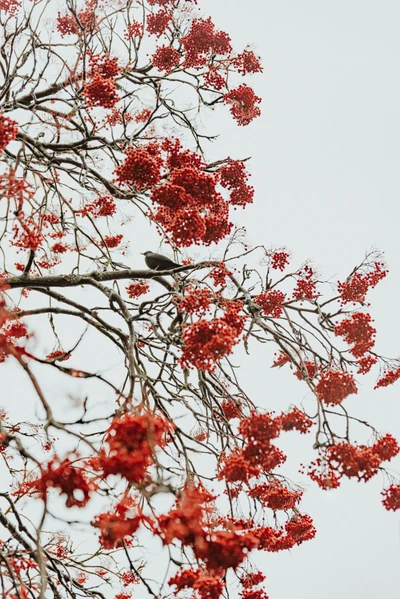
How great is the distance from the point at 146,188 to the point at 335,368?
1462 mm

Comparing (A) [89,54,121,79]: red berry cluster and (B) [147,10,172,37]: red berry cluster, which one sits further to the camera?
(B) [147,10,172,37]: red berry cluster

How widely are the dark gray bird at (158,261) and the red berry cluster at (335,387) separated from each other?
1.33 metres

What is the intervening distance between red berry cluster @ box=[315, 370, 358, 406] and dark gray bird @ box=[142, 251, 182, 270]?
133cm

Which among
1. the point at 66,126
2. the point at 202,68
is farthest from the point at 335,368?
the point at 202,68

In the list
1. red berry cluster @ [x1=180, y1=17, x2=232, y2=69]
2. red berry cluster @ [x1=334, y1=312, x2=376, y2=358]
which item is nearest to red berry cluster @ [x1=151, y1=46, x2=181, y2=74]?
red berry cluster @ [x1=180, y1=17, x2=232, y2=69]

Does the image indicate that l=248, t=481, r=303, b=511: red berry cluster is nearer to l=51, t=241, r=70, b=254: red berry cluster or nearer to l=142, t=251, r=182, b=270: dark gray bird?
l=142, t=251, r=182, b=270: dark gray bird

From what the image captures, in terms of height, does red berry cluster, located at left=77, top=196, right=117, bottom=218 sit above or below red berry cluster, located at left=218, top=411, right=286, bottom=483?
above

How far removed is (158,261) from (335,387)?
1474mm

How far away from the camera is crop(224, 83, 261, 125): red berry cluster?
16.9 feet

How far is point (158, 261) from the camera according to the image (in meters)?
3.75

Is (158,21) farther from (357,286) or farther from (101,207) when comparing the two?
(357,286)

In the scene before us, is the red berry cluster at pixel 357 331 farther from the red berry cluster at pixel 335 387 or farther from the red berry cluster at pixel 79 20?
the red berry cluster at pixel 79 20

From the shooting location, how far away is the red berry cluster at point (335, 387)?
2779 millimetres

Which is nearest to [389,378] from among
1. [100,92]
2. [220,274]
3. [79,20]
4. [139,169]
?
[220,274]
